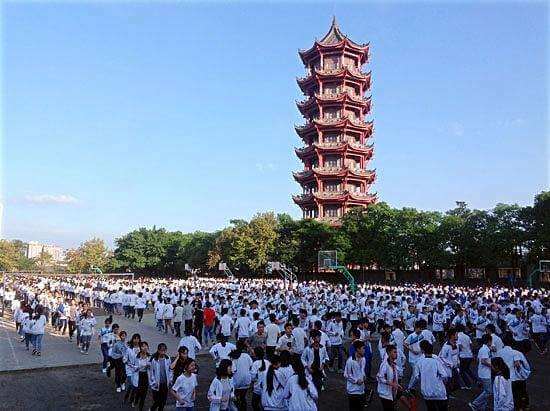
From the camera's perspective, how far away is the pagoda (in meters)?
53.2

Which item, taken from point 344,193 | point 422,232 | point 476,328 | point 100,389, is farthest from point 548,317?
point 344,193

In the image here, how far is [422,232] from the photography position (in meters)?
41.7

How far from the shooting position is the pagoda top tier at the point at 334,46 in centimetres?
5725

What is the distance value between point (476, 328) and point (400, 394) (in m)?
7.26

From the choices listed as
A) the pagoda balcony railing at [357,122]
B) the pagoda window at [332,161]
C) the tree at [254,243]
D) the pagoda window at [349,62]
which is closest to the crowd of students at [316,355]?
the tree at [254,243]

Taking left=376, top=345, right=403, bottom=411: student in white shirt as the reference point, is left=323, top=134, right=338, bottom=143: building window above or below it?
above

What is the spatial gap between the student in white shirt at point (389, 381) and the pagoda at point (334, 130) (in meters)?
43.2

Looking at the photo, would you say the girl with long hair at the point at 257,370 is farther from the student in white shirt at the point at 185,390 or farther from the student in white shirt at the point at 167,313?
the student in white shirt at the point at 167,313

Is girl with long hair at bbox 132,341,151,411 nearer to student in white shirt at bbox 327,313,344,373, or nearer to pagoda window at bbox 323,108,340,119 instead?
student in white shirt at bbox 327,313,344,373

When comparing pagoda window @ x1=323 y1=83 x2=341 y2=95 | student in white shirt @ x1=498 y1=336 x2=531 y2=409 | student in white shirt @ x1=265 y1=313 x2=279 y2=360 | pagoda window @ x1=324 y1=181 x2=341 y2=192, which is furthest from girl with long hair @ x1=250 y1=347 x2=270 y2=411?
pagoda window @ x1=323 y1=83 x2=341 y2=95

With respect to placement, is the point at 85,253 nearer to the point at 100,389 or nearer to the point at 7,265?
the point at 7,265

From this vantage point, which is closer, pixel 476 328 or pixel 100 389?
pixel 100 389

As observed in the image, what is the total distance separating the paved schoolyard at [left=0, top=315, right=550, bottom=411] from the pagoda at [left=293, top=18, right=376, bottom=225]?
125 ft

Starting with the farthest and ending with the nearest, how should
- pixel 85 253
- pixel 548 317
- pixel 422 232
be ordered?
pixel 85 253
pixel 422 232
pixel 548 317
